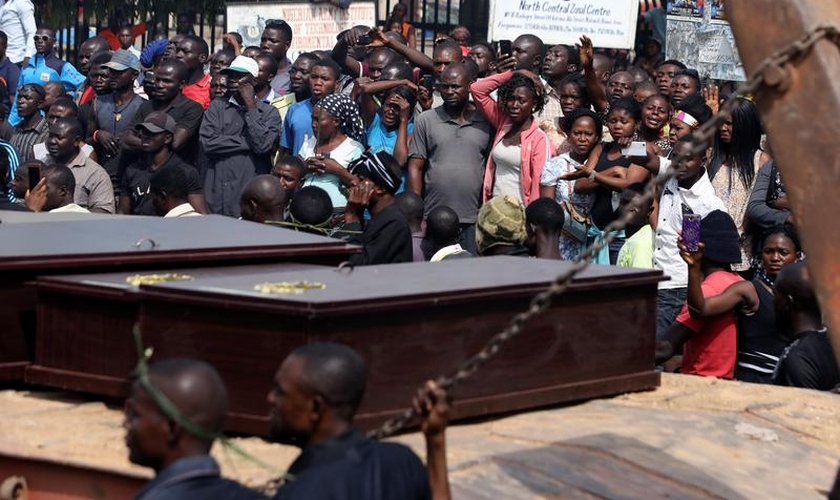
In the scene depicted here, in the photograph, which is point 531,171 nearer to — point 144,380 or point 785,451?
point 785,451

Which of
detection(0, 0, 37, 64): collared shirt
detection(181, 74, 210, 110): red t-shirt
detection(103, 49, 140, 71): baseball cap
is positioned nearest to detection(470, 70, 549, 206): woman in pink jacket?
detection(103, 49, 140, 71): baseball cap

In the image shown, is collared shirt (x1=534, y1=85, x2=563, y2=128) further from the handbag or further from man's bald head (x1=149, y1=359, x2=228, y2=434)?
man's bald head (x1=149, y1=359, x2=228, y2=434)

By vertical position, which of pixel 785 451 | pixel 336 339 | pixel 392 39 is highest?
pixel 392 39

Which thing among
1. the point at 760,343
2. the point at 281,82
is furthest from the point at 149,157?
the point at 760,343

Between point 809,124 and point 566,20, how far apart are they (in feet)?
31.3

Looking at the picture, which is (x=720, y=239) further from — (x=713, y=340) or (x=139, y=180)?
(x=139, y=180)

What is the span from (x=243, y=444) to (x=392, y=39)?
8.03m

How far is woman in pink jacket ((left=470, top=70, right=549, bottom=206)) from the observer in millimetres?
9305

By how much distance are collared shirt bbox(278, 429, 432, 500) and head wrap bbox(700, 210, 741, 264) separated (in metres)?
3.86

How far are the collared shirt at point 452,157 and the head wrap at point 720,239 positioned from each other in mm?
2513

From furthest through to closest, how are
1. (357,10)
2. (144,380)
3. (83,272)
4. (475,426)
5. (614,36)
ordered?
1. (357,10)
2. (614,36)
3. (83,272)
4. (475,426)
5. (144,380)

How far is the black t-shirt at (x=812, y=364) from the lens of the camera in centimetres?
643

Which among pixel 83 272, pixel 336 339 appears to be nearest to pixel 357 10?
pixel 83 272

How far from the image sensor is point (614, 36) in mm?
12914
